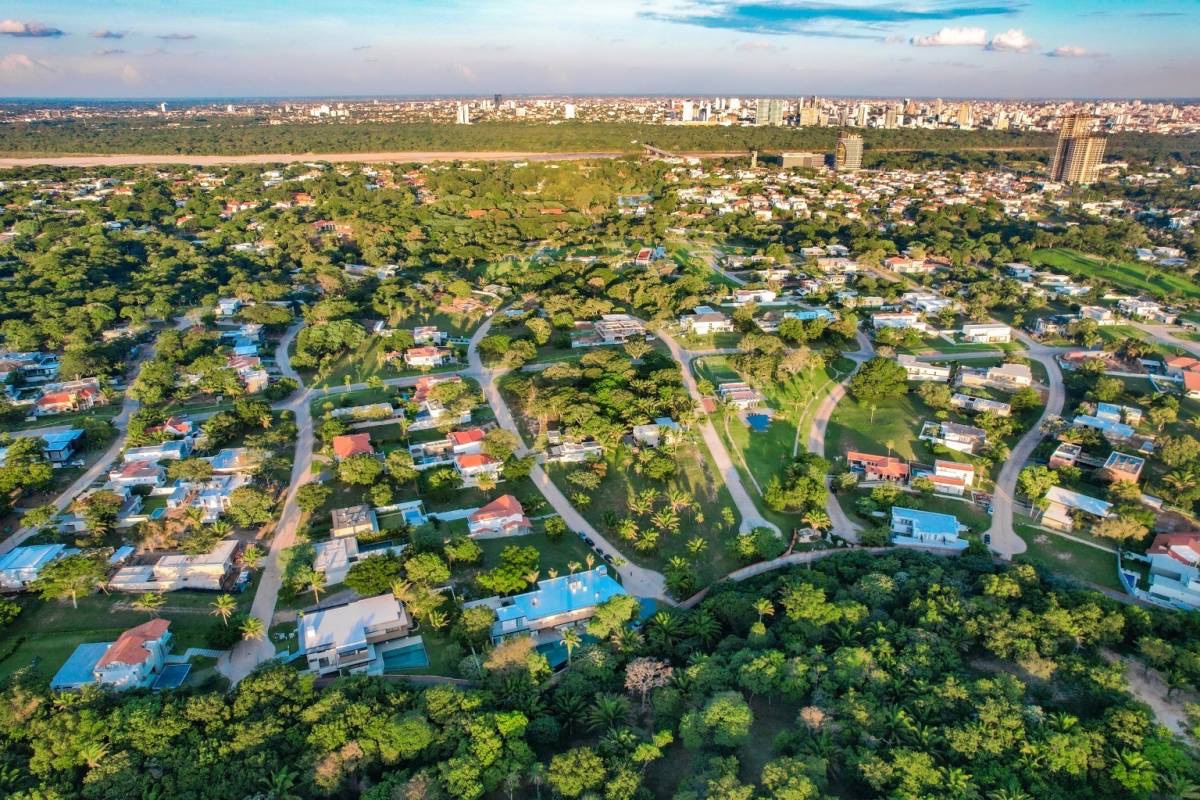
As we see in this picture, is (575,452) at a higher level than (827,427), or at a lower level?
higher

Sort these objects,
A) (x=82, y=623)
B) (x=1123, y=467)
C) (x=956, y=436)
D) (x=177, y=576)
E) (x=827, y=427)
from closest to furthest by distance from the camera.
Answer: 1. (x=82, y=623)
2. (x=177, y=576)
3. (x=1123, y=467)
4. (x=956, y=436)
5. (x=827, y=427)

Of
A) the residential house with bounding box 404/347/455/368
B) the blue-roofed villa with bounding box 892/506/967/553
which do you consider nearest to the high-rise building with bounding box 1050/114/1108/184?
the blue-roofed villa with bounding box 892/506/967/553

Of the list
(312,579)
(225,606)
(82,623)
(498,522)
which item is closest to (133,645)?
(225,606)

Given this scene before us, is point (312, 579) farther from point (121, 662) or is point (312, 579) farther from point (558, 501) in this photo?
point (558, 501)

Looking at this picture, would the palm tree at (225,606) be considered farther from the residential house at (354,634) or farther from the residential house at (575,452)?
the residential house at (575,452)

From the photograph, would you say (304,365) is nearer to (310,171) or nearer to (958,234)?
(958,234)

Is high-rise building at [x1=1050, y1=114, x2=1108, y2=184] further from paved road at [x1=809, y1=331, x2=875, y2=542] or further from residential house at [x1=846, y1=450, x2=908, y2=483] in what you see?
residential house at [x1=846, y1=450, x2=908, y2=483]
